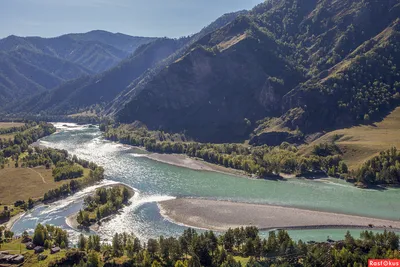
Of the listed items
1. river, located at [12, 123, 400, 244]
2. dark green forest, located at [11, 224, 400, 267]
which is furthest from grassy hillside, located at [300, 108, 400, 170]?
dark green forest, located at [11, 224, 400, 267]

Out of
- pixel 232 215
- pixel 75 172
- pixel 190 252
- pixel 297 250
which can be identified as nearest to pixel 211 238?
pixel 190 252

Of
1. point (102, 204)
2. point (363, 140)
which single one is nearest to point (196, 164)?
point (102, 204)

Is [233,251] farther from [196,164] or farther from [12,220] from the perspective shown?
[196,164]

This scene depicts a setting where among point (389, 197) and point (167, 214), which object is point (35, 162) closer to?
point (167, 214)

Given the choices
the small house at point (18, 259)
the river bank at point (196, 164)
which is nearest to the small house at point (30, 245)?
the small house at point (18, 259)

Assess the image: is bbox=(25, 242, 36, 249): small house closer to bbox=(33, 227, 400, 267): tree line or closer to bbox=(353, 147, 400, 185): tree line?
bbox=(33, 227, 400, 267): tree line
